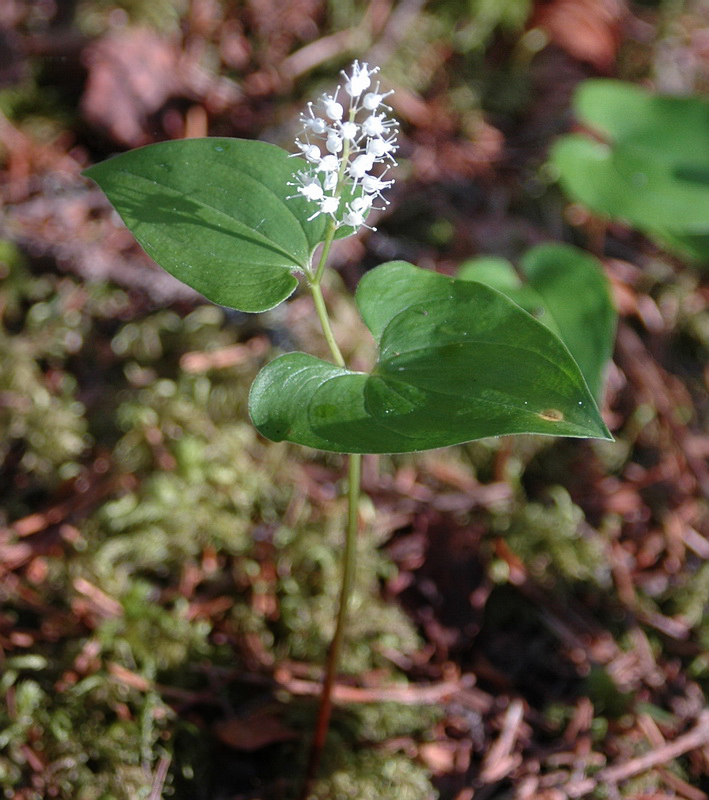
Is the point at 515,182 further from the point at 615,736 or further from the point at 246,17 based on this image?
the point at 615,736

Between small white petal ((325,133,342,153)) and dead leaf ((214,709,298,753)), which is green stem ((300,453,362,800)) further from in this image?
small white petal ((325,133,342,153))

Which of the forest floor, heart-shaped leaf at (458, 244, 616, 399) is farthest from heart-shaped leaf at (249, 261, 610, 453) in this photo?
the forest floor

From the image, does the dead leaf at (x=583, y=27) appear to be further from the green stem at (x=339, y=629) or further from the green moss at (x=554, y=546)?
the green stem at (x=339, y=629)

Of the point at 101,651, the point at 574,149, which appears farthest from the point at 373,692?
the point at 574,149

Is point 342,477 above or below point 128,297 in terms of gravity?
below

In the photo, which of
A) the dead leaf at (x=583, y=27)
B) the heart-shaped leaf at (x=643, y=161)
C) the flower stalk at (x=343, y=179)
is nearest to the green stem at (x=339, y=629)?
the flower stalk at (x=343, y=179)

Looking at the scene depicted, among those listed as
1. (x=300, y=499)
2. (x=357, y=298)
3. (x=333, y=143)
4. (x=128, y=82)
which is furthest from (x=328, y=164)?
(x=128, y=82)

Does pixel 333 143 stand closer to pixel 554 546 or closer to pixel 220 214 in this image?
pixel 220 214
